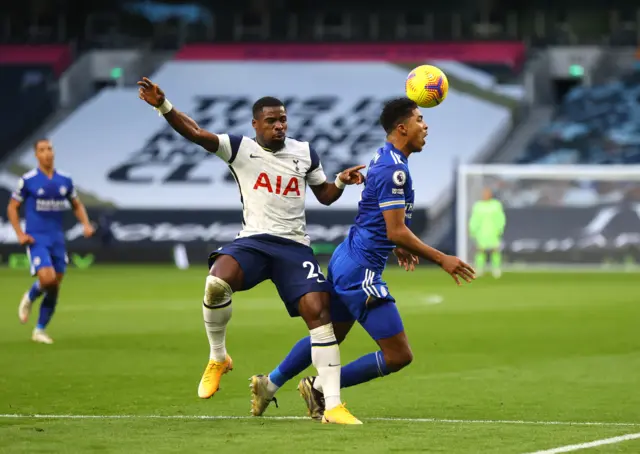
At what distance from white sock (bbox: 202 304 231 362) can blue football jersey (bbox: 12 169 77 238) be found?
22.0 ft

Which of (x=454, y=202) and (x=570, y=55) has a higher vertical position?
(x=570, y=55)

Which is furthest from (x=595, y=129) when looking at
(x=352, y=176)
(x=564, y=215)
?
(x=352, y=176)

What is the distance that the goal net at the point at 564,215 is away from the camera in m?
35.6

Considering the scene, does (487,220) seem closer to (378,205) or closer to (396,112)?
(396,112)

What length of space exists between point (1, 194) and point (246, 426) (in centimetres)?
3513

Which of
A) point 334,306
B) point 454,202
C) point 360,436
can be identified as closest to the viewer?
point 360,436

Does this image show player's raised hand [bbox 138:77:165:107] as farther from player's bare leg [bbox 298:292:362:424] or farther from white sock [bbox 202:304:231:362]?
player's bare leg [bbox 298:292:362:424]

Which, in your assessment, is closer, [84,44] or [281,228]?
[281,228]

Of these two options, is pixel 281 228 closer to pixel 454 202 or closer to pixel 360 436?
pixel 360 436

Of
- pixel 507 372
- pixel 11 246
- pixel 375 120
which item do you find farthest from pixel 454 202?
pixel 507 372

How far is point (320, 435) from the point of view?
25.5ft

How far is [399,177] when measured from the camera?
8266 millimetres

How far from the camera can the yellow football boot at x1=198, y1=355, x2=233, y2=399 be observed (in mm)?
8875

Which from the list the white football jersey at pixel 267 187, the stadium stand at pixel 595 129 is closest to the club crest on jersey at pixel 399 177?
the white football jersey at pixel 267 187
